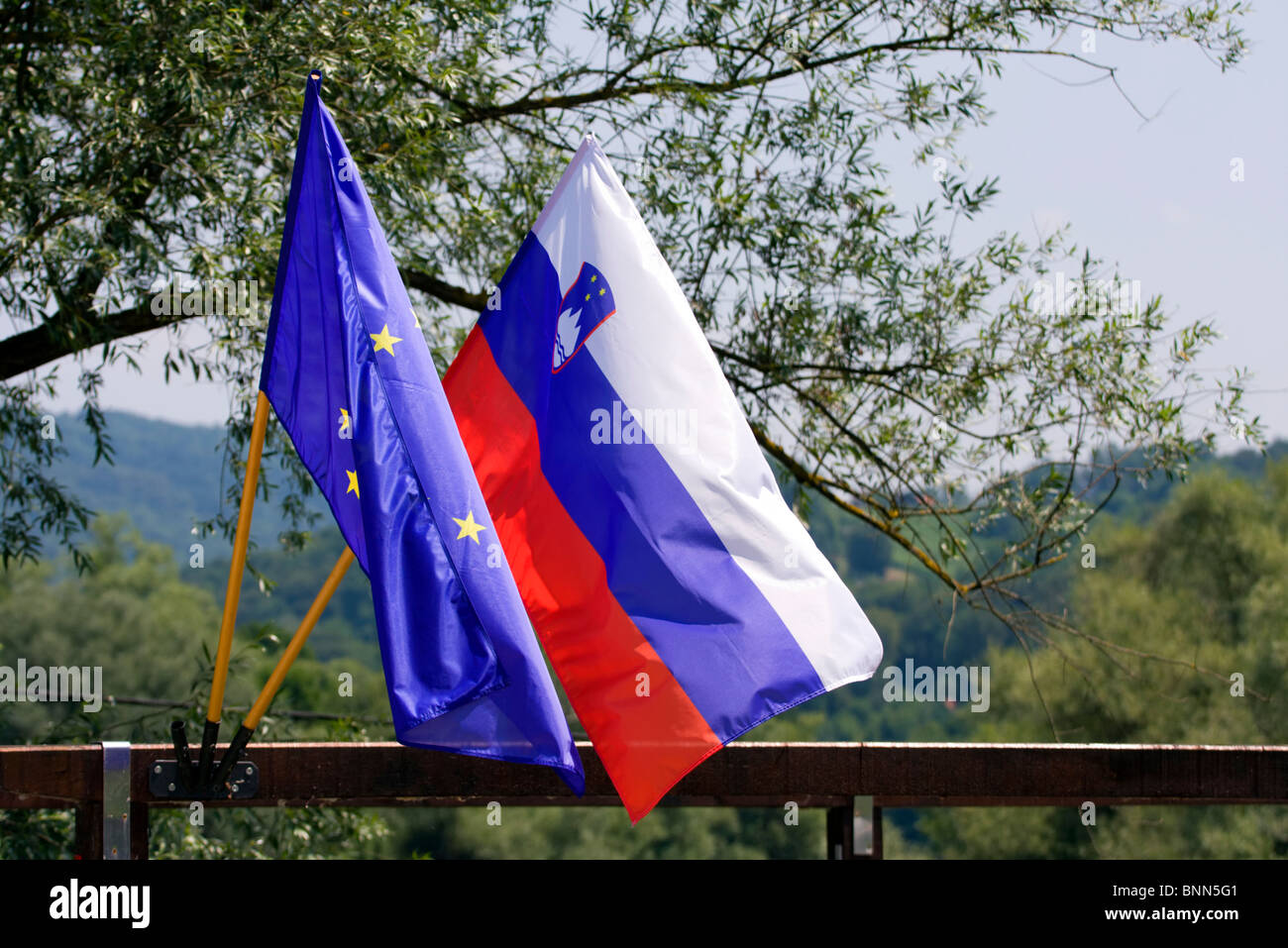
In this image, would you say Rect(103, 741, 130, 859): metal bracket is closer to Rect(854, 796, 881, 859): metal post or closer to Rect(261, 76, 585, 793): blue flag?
Rect(261, 76, 585, 793): blue flag

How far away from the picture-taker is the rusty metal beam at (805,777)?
2666 mm

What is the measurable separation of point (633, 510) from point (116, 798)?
1186 millimetres

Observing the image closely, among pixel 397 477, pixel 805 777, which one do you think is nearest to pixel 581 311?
pixel 397 477

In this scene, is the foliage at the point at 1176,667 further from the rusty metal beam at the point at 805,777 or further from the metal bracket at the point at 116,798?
the metal bracket at the point at 116,798

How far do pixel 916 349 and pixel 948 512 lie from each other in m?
0.83

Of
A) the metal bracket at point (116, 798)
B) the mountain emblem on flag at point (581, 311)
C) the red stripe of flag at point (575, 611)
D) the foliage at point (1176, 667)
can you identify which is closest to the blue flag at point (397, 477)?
the red stripe of flag at point (575, 611)

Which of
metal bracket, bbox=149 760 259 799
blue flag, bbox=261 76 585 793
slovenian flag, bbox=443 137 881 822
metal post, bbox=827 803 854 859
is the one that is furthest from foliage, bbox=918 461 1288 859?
metal bracket, bbox=149 760 259 799

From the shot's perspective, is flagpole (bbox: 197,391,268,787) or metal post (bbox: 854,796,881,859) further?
metal post (bbox: 854,796,881,859)

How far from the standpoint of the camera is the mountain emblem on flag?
2.96 meters

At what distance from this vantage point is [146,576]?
61.0 meters

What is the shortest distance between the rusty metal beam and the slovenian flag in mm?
156

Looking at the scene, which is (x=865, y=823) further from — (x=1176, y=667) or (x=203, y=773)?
(x=1176, y=667)

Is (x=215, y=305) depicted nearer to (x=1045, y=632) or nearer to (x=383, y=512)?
(x=383, y=512)
